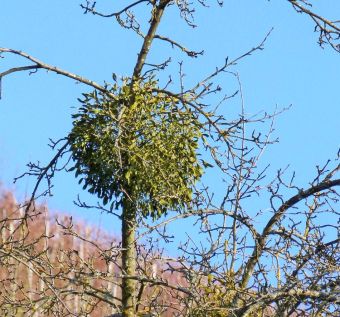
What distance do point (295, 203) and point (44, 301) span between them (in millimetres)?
1903

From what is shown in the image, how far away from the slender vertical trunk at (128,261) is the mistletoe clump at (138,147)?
0.29 feet

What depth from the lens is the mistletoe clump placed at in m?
7.04

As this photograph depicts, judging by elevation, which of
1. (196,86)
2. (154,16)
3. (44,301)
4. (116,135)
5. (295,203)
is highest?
(154,16)

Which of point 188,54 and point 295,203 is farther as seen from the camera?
point 188,54

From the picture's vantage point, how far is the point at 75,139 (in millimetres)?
7289

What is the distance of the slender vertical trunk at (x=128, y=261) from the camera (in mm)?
7148

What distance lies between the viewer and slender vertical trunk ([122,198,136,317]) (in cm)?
715

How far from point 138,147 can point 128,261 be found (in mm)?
847

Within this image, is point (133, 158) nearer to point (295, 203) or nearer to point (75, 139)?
point (75, 139)

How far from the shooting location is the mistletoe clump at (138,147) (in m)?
7.04

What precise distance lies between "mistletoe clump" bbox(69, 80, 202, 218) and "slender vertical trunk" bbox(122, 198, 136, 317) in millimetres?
89

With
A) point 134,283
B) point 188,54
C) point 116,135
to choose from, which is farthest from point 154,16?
point 134,283

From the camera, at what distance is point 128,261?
285 inches

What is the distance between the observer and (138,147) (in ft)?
23.2
